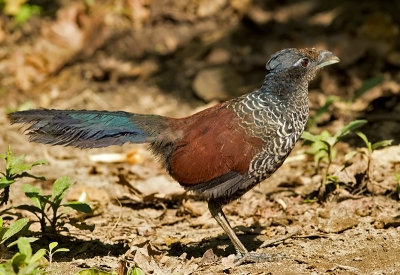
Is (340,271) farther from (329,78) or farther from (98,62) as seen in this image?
(98,62)

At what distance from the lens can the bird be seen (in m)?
4.59

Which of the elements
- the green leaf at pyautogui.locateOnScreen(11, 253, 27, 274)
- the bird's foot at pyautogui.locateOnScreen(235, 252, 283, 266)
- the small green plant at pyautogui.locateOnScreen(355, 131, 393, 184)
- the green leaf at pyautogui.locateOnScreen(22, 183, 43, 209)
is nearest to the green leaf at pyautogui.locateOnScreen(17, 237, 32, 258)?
the green leaf at pyautogui.locateOnScreen(11, 253, 27, 274)

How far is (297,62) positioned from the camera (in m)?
4.96

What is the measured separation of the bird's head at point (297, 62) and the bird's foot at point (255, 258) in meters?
1.31

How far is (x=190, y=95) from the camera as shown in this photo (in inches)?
326

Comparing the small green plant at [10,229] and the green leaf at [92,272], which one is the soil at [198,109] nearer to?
the green leaf at [92,272]

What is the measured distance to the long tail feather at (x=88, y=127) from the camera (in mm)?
4613

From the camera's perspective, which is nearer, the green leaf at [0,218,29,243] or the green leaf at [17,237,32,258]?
the green leaf at [17,237,32,258]

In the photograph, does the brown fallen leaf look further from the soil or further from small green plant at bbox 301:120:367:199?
small green plant at bbox 301:120:367:199

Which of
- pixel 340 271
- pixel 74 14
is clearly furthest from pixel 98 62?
pixel 340 271

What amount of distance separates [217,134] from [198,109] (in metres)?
3.21

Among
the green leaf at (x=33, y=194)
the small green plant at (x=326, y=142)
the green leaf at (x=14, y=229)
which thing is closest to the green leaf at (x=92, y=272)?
the green leaf at (x=14, y=229)

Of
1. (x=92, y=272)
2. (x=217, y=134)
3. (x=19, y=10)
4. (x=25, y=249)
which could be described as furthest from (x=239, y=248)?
(x=19, y=10)

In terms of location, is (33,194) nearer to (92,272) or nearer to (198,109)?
(92,272)
